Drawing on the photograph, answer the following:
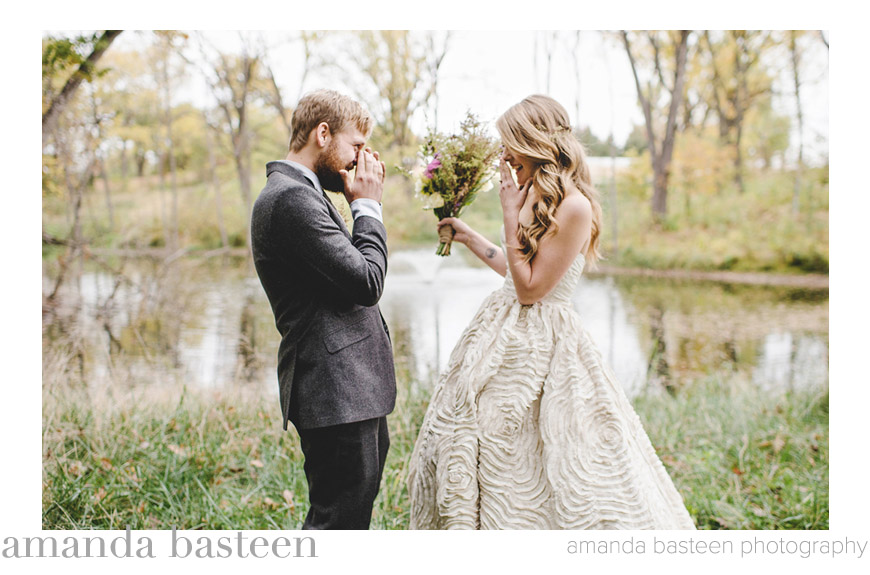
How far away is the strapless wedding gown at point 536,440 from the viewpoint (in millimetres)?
1832

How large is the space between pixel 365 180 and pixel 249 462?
6.48ft

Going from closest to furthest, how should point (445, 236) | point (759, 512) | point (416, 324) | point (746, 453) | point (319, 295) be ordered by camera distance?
point (319, 295) < point (445, 236) < point (759, 512) < point (746, 453) < point (416, 324)

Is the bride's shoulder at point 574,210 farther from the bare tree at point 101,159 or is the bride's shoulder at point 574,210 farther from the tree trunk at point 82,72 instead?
the bare tree at point 101,159

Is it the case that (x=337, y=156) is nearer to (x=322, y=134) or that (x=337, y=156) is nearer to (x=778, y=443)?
(x=322, y=134)

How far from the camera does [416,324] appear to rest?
6.53 m

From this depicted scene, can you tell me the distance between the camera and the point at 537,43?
6.58m

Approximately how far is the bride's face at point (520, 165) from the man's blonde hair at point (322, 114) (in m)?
0.53

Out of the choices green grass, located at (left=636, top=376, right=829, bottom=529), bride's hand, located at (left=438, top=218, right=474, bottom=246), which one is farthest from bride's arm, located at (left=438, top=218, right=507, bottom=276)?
green grass, located at (left=636, top=376, right=829, bottom=529)

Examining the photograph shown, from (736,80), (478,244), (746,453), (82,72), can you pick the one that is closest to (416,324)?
(746,453)

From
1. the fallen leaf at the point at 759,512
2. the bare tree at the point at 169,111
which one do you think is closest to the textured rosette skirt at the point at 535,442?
the fallen leaf at the point at 759,512

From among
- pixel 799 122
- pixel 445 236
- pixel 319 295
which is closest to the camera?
pixel 319 295
